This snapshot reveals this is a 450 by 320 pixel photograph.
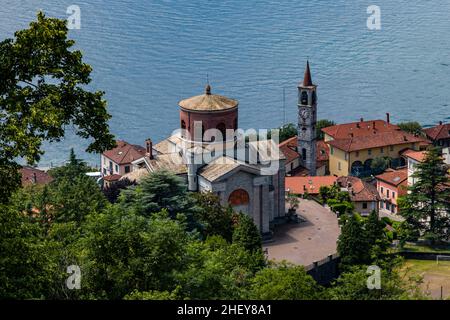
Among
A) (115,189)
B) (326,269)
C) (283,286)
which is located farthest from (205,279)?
(115,189)

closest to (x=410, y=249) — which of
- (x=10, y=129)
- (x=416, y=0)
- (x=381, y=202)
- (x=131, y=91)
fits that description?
(x=381, y=202)

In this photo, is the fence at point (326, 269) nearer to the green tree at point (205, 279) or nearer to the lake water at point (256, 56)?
the green tree at point (205, 279)

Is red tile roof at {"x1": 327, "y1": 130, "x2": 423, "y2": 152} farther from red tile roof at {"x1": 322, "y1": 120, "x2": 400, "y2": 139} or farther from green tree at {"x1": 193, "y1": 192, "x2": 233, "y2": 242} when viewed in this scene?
green tree at {"x1": 193, "y1": 192, "x2": 233, "y2": 242}

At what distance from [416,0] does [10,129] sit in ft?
424

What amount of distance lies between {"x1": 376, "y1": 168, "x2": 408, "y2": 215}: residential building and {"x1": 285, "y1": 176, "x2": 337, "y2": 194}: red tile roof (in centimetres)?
403

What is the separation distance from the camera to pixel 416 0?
14000 centimetres

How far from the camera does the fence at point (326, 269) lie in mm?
45147

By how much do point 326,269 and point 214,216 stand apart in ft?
21.8

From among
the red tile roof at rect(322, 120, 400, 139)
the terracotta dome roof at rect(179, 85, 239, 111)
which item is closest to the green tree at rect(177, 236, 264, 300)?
the terracotta dome roof at rect(179, 85, 239, 111)

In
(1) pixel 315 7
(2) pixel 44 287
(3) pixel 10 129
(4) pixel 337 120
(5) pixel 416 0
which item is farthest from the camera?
(5) pixel 416 0

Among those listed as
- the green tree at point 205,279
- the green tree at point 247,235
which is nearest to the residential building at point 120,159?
the green tree at point 247,235

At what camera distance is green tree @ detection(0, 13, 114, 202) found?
17703 mm

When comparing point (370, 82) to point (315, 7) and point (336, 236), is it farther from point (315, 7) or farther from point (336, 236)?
point (336, 236)

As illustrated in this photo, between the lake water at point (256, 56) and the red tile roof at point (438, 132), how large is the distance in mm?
10408
